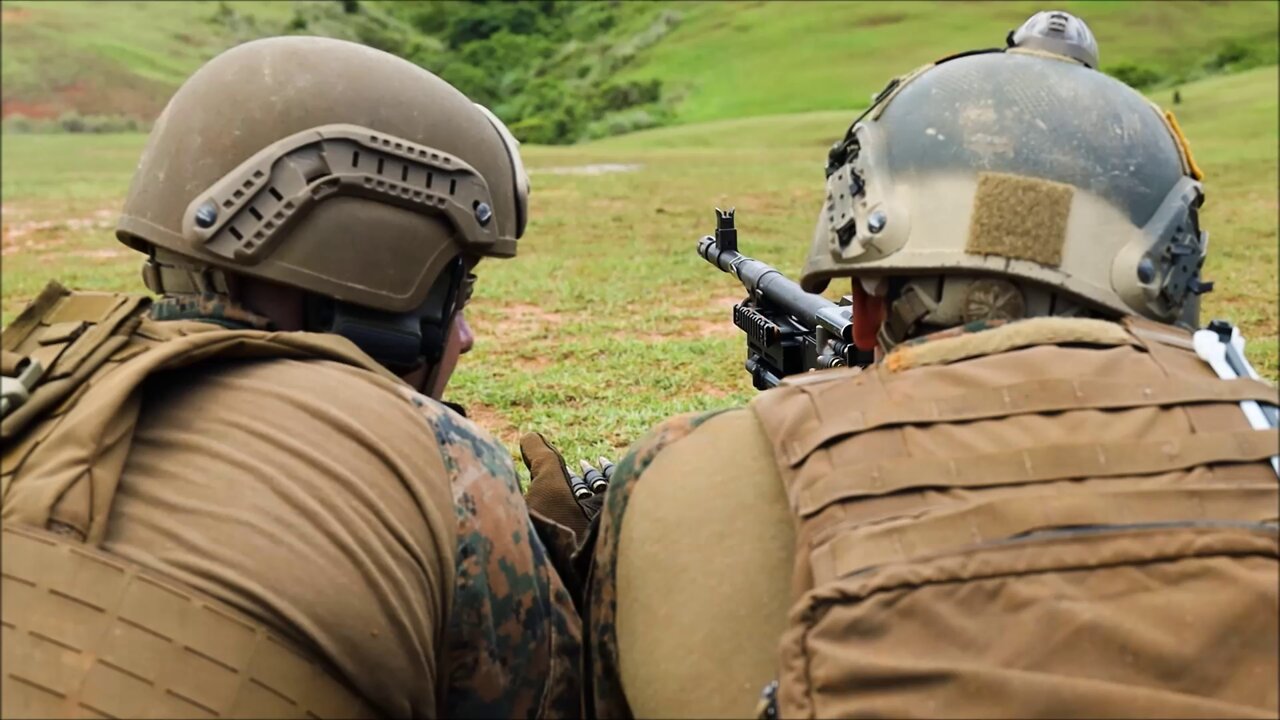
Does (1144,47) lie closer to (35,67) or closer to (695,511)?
(35,67)

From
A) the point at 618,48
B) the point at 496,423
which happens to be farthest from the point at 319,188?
the point at 618,48

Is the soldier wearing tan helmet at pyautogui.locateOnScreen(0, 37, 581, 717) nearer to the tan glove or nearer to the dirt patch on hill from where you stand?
the tan glove

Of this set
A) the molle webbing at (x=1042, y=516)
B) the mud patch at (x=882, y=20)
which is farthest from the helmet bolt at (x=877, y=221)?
the mud patch at (x=882, y=20)

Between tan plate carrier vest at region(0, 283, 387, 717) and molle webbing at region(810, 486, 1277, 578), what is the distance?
0.79 metres

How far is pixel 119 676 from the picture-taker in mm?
1807

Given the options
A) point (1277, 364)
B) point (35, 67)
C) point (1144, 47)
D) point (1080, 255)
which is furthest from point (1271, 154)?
point (35, 67)

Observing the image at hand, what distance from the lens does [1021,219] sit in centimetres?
219

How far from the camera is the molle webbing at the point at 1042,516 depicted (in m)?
1.73

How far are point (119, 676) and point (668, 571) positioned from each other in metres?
0.77

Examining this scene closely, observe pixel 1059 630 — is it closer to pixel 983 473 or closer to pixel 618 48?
pixel 983 473

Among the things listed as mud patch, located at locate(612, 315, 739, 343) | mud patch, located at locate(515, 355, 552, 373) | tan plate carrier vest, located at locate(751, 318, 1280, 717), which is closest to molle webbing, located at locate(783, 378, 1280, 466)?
tan plate carrier vest, located at locate(751, 318, 1280, 717)

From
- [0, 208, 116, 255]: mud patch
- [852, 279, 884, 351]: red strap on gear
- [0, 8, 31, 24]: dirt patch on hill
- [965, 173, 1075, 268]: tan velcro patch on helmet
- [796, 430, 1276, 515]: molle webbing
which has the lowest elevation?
[796, 430, 1276, 515]: molle webbing

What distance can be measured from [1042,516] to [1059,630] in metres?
0.15

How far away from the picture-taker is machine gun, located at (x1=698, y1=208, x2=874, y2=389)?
386 centimetres
